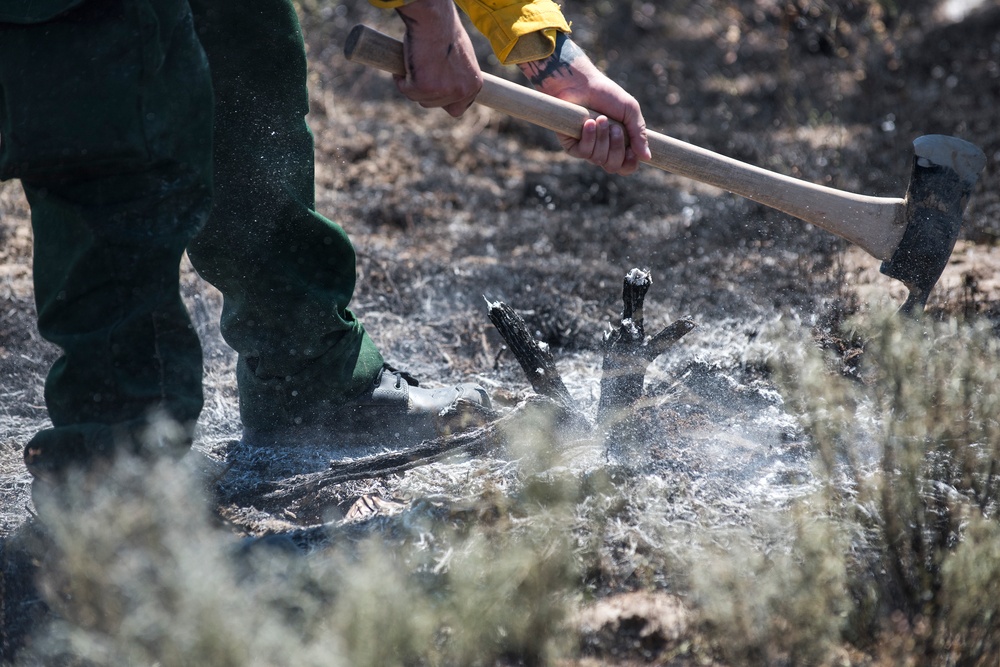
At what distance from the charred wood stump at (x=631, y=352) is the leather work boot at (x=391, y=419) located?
340 millimetres

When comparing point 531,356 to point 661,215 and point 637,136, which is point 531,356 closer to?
point 637,136

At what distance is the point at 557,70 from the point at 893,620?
1.62m

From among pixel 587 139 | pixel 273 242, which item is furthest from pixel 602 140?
pixel 273 242

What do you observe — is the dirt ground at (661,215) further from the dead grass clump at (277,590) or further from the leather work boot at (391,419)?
the dead grass clump at (277,590)

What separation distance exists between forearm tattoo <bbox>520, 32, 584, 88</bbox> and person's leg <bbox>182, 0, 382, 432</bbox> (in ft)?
2.11

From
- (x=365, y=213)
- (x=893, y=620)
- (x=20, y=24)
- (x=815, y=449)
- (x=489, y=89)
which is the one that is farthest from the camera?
(x=365, y=213)

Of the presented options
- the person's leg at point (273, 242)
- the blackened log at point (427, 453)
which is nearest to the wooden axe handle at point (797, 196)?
the person's leg at point (273, 242)

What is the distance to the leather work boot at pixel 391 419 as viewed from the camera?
8.02 ft

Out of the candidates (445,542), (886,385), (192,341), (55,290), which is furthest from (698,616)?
(55,290)

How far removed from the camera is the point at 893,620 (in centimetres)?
153

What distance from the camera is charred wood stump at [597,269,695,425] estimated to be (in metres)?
2.39

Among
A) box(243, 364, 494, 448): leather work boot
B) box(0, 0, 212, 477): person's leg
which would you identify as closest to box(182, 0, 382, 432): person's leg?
box(243, 364, 494, 448): leather work boot

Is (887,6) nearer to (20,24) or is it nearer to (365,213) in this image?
(365,213)

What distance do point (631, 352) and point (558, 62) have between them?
2.71ft
